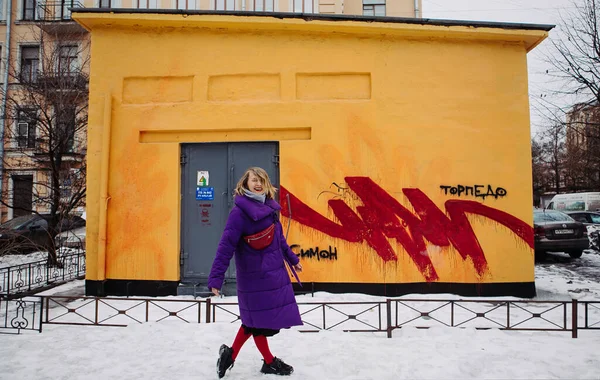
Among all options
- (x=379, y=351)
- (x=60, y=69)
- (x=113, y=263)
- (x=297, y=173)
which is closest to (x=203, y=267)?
(x=113, y=263)

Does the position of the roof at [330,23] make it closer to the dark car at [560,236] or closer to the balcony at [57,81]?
the balcony at [57,81]

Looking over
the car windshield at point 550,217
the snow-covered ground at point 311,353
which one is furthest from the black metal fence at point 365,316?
the car windshield at point 550,217

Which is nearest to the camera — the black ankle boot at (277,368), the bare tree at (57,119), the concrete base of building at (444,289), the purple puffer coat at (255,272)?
the purple puffer coat at (255,272)

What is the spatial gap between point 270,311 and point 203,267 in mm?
3899

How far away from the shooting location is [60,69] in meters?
10.5

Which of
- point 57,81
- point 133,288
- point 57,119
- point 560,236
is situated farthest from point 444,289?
point 57,81

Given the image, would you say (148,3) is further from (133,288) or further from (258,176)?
(258,176)

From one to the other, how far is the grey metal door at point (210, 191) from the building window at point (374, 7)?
17783mm

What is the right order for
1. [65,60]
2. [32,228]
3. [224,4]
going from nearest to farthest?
1. [65,60]
2. [32,228]
3. [224,4]

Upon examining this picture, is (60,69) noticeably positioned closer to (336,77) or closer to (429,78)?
(336,77)

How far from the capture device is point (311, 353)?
419 cm

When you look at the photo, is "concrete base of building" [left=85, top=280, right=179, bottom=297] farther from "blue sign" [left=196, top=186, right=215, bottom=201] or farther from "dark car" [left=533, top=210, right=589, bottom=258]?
"dark car" [left=533, top=210, right=589, bottom=258]

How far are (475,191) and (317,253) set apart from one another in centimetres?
313

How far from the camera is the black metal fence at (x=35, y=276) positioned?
7.19 m
